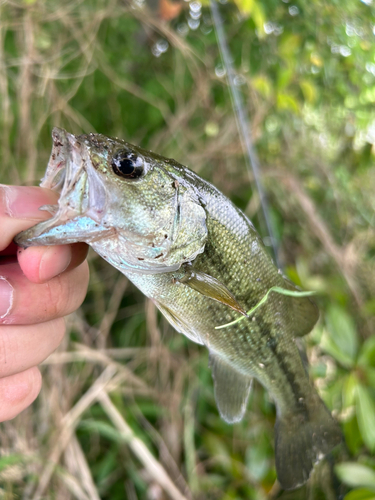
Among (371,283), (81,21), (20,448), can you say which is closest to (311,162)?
(371,283)

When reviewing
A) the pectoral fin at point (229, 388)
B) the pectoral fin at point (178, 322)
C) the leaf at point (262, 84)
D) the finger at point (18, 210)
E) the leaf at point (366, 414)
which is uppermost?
the leaf at point (262, 84)

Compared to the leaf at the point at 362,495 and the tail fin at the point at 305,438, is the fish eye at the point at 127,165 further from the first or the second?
the leaf at the point at 362,495

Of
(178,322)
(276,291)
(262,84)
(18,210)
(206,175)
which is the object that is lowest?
(206,175)

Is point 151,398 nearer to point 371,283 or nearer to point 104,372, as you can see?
point 104,372

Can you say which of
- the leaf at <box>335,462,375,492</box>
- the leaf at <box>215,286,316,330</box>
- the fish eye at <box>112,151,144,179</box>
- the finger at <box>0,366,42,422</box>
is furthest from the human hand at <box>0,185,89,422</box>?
the leaf at <box>335,462,375,492</box>

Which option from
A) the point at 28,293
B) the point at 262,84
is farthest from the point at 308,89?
the point at 28,293

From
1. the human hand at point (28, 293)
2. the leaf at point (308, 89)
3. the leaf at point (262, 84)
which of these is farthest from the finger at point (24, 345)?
the leaf at point (308, 89)

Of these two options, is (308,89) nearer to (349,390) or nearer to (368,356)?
(368,356)
